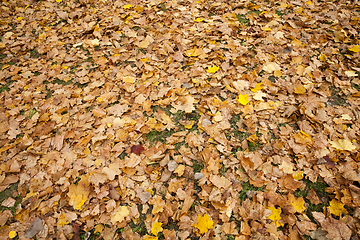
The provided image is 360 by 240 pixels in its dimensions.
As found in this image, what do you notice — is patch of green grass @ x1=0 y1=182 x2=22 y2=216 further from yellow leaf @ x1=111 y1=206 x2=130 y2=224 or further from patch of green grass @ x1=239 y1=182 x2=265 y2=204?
patch of green grass @ x1=239 y1=182 x2=265 y2=204

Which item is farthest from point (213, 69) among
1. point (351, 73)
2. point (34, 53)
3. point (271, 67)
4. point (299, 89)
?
point (34, 53)

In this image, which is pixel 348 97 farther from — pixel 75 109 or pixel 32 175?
pixel 32 175

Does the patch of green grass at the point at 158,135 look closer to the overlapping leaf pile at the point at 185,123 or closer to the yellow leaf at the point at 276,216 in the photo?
the overlapping leaf pile at the point at 185,123

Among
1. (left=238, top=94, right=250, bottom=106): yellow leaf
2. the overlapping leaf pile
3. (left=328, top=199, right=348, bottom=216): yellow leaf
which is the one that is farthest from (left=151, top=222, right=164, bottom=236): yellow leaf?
(left=238, top=94, right=250, bottom=106): yellow leaf

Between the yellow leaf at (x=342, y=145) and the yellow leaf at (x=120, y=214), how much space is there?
2.33 metres

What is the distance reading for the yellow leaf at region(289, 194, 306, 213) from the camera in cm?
197

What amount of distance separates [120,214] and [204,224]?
0.83m

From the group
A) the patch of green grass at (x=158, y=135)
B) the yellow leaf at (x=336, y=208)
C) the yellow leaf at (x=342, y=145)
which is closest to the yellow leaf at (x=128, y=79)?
the patch of green grass at (x=158, y=135)

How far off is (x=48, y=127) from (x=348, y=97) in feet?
13.2

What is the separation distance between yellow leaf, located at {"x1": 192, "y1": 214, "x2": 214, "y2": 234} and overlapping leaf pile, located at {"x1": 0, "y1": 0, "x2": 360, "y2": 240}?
19 millimetres

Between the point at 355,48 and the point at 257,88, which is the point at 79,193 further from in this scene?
the point at 355,48

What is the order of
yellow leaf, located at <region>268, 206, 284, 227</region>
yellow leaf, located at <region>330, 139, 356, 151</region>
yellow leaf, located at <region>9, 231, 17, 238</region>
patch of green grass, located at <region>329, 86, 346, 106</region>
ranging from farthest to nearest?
patch of green grass, located at <region>329, 86, 346, 106</region>
yellow leaf, located at <region>330, 139, 356, 151</region>
yellow leaf, located at <region>9, 231, 17, 238</region>
yellow leaf, located at <region>268, 206, 284, 227</region>

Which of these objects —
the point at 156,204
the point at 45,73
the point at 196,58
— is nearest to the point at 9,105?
the point at 45,73

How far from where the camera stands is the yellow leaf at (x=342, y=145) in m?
2.26
